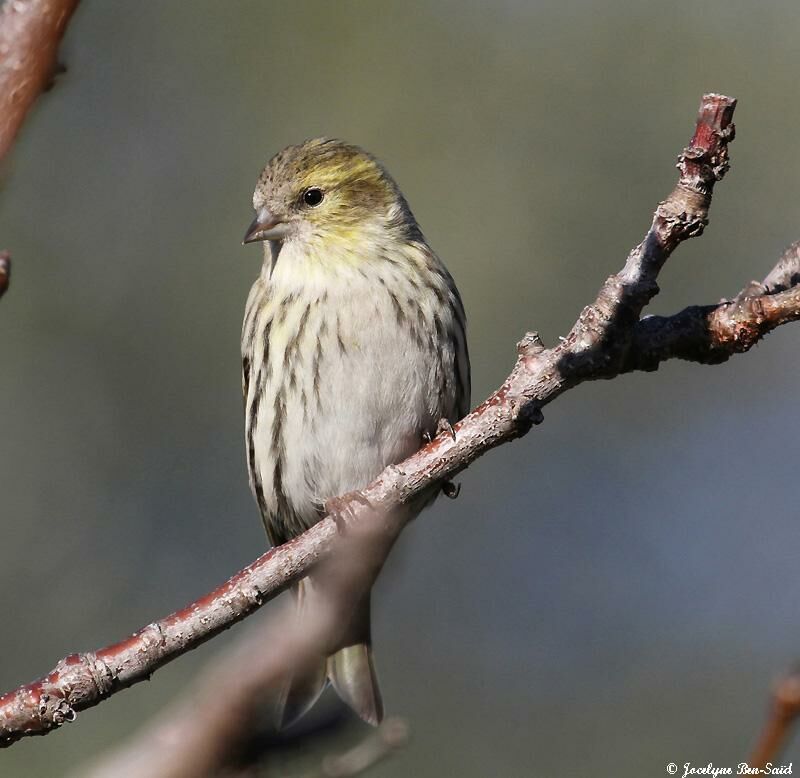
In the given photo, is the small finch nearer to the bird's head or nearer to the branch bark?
the bird's head

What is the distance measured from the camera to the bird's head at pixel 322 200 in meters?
4.66

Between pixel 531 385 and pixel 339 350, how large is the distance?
5.54 ft

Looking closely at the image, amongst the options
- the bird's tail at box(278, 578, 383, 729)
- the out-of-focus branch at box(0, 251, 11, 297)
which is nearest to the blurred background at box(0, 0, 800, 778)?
the bird's tail at box(278, 578, 383, 729)

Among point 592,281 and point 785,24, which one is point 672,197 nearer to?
point 592,281

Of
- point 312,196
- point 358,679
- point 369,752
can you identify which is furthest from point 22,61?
point 312,196

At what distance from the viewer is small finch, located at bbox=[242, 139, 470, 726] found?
4.32 metres

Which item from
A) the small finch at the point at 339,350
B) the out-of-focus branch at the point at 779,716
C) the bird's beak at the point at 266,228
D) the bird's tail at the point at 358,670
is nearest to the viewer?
the out-of-focus branch at the point at 779,716

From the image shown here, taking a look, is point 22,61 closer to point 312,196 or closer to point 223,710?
point 223,710

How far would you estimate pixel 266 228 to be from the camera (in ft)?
15.3

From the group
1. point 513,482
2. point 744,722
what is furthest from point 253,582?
point 513,482

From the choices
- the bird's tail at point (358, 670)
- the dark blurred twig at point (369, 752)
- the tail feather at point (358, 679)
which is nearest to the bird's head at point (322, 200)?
the bird's tail at point (358, 670)

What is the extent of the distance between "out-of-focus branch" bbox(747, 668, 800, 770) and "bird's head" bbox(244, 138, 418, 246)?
357 centimetres

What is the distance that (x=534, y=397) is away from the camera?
2717 millimetres

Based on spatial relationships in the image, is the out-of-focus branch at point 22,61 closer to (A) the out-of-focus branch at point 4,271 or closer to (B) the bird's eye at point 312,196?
(A) the out-of-focus branch at point 4,271
